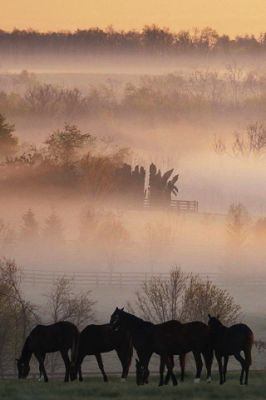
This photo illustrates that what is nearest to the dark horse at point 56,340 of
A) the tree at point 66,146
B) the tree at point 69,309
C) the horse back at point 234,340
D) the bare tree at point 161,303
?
the horse back at point 234,340

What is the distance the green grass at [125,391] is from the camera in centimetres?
4669

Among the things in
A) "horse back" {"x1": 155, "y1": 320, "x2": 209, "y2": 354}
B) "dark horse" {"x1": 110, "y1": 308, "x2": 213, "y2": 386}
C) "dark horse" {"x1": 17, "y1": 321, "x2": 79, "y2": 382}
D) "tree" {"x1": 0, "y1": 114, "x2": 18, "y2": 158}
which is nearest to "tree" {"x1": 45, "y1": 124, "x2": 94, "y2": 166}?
"tree" {"x1": 0, "y1": 114, "x2": 18, "y2": 158}

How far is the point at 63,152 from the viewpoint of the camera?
19212 cm

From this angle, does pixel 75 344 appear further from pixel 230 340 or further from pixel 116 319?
pixel 230 340

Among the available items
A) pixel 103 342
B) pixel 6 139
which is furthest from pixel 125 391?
pixel 6 139

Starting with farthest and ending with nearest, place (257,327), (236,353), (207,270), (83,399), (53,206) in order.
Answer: (53,206)
(207,270)
(257,327)
(236,353)
(83,399)

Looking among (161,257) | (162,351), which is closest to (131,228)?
(161,257)

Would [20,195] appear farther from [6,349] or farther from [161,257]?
[6,349]

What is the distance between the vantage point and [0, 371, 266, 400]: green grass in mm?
46688

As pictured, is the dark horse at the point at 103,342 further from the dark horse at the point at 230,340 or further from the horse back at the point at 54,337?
the dark horse at the point at 230,340

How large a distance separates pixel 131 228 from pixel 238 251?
1561 cm

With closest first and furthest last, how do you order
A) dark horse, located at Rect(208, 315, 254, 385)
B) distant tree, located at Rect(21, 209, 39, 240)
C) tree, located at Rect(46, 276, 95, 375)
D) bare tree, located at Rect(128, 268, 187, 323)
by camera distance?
1. dark horse, located at Rect(208, 315, 254, 385)
2. tree, located at Rect(46, 276, 95, 375)
3. bare tree, located at Rect(128, 268, 187, 323)
4. distant tree, located at Rect(21, 209, 39, 240)

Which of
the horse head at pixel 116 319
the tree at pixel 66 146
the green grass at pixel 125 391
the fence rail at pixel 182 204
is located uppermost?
the tree at pixel 66 146

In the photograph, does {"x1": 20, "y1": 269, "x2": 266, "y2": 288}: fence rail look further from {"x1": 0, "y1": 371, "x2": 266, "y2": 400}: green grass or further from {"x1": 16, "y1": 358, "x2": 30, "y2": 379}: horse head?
{"x1": 0, "y1": 371, "x2": 266, "y2": 400}: green grass
